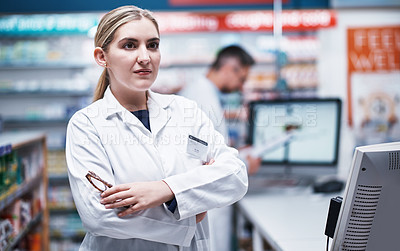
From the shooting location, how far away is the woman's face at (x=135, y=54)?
4.84 feet

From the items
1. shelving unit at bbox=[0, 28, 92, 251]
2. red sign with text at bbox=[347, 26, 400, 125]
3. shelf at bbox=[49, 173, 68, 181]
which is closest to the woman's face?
shelving unit at bbox=[0, 28, 92, 251]

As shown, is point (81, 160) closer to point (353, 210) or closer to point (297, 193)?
point (353, 210)

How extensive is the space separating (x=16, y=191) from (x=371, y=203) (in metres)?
2.27

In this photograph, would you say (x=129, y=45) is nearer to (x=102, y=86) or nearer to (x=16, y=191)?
(x=102, y=86)

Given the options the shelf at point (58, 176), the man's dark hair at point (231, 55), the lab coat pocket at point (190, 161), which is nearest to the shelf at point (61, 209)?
the shelf at point (58, 176)

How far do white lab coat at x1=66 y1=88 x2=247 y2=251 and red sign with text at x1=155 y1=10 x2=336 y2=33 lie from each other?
12.2ft

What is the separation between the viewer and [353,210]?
1351 millimetres

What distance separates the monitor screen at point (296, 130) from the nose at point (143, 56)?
5.57ft

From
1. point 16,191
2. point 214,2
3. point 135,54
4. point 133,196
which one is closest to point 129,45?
point 135,54

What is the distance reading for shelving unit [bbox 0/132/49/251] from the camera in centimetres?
257

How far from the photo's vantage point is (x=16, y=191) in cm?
275

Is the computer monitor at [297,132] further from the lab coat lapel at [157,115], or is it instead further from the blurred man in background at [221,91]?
the lab coat lapel at [157,115]

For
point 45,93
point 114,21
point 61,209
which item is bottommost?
point 61,209

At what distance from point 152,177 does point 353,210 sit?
70 cm
